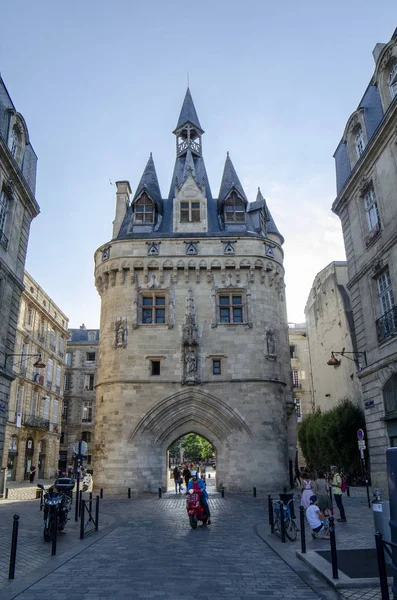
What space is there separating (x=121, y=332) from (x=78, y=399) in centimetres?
2757

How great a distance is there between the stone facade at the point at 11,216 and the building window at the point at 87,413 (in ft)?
104

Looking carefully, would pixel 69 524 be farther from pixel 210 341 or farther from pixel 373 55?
pixel 373 55

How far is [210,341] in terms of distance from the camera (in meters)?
22.0

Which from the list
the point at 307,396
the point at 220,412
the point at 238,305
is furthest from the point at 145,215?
the point at 307,396

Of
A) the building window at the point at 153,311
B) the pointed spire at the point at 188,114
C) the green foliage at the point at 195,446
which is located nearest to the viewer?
Result: the building window at the point at 153,311

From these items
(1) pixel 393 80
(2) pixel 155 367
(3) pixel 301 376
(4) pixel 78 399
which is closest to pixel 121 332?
(2) pixel 155 367

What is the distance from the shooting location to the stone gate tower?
67.1 feet

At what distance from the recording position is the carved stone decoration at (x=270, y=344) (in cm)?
2184

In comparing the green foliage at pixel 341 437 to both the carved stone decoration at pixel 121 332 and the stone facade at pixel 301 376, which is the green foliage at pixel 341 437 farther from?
the carved stone decoration at pixel 121 332

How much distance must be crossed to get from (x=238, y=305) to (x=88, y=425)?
29.0 m

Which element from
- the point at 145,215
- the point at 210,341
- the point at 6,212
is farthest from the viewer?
the point at 145,215

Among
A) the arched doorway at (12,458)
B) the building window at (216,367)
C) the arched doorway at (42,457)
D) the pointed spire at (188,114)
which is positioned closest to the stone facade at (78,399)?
the arched doorway at (42,457)

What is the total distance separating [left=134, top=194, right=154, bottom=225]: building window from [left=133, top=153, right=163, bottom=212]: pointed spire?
34cm

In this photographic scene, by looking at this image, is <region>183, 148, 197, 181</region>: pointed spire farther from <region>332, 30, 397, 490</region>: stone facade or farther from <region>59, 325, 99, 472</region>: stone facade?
<region>59, 325, 99, 472</region>: stone facade
